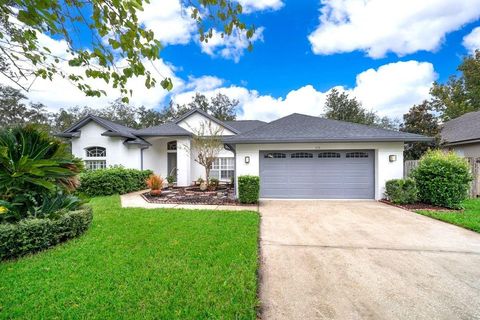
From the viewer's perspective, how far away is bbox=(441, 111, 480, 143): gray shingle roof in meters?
14.0

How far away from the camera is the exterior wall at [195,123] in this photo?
1641cm

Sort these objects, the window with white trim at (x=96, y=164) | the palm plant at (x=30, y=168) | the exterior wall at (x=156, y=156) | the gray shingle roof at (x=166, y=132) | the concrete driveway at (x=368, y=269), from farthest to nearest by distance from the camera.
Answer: the exterior wall at (x=156, y=156) → the window with white trim at (x=96, y=164) → the gray shingle roof at (x=166, y=132) → the palm plant at (x=30, y=168) → the concrete driveway at (x=368, y=269)

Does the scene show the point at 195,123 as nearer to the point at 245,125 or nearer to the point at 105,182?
the point at 245,125

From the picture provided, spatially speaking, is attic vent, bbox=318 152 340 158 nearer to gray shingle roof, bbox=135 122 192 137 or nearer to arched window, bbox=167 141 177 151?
gray shingle roof, bbox=135 122 192 137

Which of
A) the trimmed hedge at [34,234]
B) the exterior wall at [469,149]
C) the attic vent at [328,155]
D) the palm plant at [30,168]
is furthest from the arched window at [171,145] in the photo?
the exterior wall at [469,149]

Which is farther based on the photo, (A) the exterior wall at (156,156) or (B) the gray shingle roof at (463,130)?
(A) the exterior wall at (156,156)

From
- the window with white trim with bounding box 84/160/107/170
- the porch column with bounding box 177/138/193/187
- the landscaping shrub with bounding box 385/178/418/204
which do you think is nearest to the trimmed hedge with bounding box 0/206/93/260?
the porch column with bounding box 177/138/193/187

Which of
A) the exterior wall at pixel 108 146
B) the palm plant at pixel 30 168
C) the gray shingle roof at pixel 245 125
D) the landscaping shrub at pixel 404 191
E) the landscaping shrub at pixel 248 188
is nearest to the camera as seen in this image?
the palm plant at pixel 30 168

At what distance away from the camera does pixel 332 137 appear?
9422mm

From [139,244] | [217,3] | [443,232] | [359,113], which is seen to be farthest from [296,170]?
[359,113]

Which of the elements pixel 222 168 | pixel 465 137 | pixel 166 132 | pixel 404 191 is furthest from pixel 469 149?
pixel 166 132

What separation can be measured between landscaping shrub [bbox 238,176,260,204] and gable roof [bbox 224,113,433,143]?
1683 mm

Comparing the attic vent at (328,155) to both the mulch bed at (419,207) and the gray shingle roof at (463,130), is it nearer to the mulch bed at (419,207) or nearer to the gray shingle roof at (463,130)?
the mulch bed at (419,207)

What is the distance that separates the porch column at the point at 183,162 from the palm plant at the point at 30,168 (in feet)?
30.3
